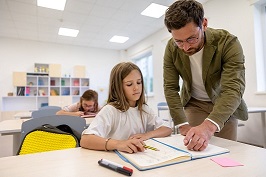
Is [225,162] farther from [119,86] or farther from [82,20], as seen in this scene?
[82,20]

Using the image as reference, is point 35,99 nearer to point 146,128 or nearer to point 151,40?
point 151,40

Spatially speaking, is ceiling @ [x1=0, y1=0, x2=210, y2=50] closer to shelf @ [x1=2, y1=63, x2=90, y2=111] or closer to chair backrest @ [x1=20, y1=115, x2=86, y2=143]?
shelf @ [x1=2, y1=63, x2=90, y2=111]

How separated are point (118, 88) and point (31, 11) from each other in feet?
12.4

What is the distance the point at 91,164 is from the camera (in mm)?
606

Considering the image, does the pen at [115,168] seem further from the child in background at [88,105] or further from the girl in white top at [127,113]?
the child in background at [88,105]

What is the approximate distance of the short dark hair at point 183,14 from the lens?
2.68ft

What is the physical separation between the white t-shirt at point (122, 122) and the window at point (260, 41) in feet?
8.40

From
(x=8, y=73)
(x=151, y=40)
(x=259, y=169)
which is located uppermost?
(x=151, y=40)

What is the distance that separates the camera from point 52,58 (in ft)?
19.9

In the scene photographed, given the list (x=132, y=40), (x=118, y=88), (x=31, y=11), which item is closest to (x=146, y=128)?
(x=118, y=88)

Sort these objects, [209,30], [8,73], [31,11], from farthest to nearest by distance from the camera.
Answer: [8,73], [31,11], [209,30]

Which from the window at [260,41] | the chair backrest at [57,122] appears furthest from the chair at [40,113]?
the window at [260,41]

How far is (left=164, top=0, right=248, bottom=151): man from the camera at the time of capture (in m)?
0.82

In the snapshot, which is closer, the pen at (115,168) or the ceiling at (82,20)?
the pen at (115,168)
